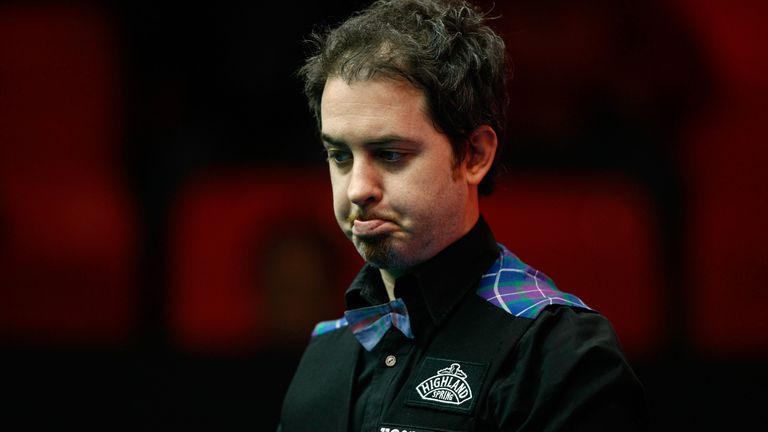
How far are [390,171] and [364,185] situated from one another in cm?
5

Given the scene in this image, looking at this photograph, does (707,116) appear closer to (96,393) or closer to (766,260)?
(766,260)

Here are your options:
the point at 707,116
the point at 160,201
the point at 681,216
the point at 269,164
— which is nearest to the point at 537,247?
the point at 681,216

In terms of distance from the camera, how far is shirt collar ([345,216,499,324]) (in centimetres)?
200

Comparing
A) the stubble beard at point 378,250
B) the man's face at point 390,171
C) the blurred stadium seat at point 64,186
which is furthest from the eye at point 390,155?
the blurred stadium seat at point 64,186

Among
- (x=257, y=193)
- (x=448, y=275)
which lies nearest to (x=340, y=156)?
(x=448, y=275)

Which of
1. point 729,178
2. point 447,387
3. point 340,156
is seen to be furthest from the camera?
point 729,178

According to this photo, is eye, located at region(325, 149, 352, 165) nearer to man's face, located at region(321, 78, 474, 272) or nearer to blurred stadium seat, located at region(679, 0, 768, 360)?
man's face, located at region(321, 78, 474, 272)

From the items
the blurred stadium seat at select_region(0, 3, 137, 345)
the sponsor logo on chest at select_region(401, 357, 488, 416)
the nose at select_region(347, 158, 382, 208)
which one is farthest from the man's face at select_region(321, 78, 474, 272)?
the blurred stadium seat at select_region(0, 3, 137, 345)

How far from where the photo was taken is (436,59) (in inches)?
77.2

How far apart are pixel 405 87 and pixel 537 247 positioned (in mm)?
2793

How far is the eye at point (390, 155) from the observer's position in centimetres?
190

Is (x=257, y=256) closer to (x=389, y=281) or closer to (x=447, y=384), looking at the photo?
(x=389, y=281)

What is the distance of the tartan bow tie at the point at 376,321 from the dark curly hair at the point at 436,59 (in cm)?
32

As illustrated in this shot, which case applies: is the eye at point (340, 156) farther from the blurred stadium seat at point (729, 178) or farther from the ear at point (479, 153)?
the blurred stadium seat at point (729, 178)
